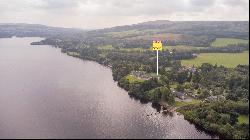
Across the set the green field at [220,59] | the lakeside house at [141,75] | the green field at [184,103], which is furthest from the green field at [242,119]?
the green field at [220,59]

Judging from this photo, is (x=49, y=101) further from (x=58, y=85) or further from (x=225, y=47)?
(x=225, y=47)

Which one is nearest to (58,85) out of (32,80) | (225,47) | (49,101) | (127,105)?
(32,80)

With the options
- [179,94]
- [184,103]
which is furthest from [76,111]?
[179,94]

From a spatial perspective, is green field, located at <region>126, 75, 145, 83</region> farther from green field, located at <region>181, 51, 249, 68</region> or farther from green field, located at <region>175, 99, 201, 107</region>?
green field, located at <region>181, 51, 249, 68</region>

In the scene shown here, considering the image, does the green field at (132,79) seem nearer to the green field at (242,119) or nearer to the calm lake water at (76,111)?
the calm lake water at (76,111)

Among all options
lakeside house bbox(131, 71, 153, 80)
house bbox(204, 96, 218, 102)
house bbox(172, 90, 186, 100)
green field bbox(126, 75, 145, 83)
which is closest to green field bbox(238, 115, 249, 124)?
house bbox(204, 96, 218, 102)

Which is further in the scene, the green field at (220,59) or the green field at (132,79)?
the green field at (220,59)

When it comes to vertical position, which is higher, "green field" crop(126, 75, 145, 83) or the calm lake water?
"green field" crop(126, 75, 145, 83)
